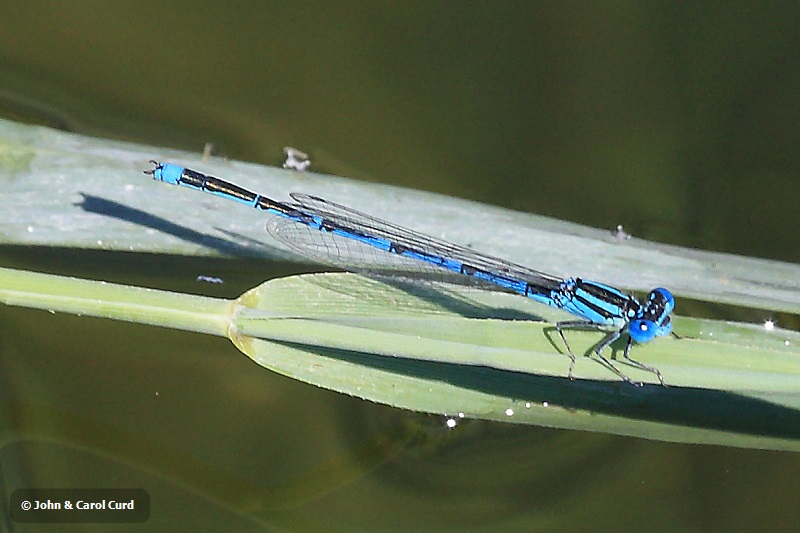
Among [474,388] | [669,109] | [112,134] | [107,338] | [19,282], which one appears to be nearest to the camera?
[19,282]

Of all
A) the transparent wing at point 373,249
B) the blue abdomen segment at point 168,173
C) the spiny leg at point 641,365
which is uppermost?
the blue abdomen segment at point 168,173

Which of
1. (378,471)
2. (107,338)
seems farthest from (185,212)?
(378,471)

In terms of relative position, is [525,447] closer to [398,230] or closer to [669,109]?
[398,230]

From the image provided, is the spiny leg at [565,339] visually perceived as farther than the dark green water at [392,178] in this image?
No

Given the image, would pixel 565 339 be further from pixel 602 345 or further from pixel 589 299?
pixel 589 299

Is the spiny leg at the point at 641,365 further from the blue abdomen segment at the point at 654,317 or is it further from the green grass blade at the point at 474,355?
the blue abdomen segment at the point at 654,317

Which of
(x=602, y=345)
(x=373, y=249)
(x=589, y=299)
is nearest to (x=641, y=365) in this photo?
(x=602, y=345)

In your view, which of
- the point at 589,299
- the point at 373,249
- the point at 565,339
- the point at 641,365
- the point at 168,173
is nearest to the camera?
the point at 641,365

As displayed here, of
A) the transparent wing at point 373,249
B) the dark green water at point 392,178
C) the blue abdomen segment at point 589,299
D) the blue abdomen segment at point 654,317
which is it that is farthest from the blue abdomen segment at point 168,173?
the blue abdomen segment at point 654,317
